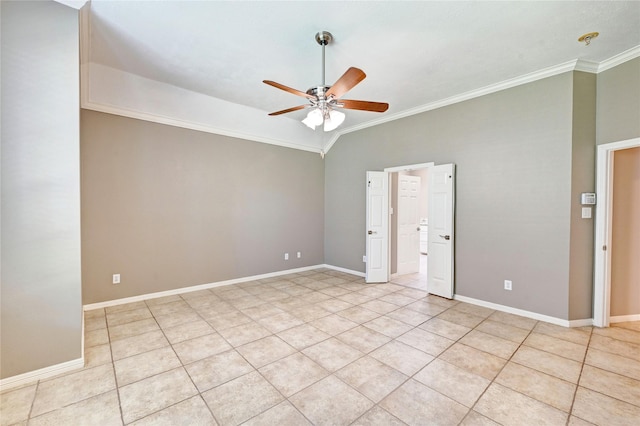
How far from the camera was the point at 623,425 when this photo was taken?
5.64 feet

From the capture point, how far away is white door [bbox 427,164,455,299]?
13.4 feet

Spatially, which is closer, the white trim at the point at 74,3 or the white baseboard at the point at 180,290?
the white trim at the point at 74,3

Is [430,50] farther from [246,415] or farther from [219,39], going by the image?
[246,415]

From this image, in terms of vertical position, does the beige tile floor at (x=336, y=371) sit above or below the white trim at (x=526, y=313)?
below

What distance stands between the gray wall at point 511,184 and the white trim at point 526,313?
58mm

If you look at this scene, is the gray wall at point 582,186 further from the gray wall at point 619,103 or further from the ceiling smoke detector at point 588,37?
the ceiling smoke detector at point 588,37

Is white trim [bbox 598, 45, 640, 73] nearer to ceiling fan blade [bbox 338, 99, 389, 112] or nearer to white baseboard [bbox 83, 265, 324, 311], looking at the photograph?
ceiling fan blade [bbox 338, 99, 389, 112]

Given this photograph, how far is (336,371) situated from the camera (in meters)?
2.28

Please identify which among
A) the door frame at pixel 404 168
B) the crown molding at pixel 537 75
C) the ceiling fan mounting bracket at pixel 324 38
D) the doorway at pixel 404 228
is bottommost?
the doorway at pixel 404 228

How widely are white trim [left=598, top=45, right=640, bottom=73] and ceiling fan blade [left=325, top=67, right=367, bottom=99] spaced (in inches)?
122

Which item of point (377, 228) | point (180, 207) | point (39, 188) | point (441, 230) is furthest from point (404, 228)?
point (39, 188)

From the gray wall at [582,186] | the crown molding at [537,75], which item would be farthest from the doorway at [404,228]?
the gray wall at [582,186]

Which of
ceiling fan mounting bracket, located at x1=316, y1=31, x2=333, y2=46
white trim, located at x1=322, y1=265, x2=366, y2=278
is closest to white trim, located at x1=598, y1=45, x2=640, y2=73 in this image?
ceiling fan mounting bracket, located at x1=316, y1=31, x2=333, y2=46

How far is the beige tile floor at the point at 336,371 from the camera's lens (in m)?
1.81
